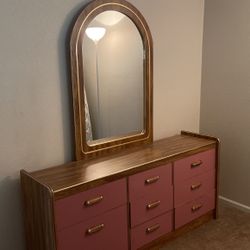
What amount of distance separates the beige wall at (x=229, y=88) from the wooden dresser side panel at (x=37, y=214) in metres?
1.72

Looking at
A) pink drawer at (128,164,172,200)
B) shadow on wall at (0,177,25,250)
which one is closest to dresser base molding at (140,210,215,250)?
pink drawer at (128,164,172,200)

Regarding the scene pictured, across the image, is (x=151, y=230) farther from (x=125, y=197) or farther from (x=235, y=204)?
(x=235, y=204)

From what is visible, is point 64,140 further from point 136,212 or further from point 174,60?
point 174,60

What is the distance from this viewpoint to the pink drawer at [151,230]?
2.02 m

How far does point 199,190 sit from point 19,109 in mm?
1457

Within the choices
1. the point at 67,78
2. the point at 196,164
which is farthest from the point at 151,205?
the point at 67,78

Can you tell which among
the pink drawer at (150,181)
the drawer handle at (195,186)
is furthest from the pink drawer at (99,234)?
the drawer handle at (195,186)

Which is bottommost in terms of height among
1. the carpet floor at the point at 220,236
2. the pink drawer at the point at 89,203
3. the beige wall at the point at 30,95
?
the carpet floor at the point at 220,236

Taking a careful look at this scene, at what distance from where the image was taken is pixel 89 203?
1746 mm

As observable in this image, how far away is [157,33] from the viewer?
2.41 meters

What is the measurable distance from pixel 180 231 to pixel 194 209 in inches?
7.8

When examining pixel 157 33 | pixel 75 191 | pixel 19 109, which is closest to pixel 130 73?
pixel 157 33

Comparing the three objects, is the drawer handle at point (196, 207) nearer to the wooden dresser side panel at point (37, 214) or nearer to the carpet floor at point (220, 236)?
the carpet floor at point (220, 236)

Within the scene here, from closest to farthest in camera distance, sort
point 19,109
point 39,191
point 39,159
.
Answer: point 39,191, point 19,109, point 39,159
